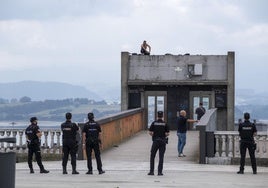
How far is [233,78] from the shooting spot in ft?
121

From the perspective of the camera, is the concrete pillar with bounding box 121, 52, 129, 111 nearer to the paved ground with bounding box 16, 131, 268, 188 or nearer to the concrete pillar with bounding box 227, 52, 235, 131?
the concrete pillar with bounding box 227, 52, 235, 131

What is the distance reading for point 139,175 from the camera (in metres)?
17.0

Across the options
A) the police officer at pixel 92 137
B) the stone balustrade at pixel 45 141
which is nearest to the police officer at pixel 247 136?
the police officer at pixel 92 137

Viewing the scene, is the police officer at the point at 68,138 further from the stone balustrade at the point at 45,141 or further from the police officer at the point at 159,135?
the stone balustrade at the point at 45,141

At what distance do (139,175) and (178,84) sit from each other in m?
20.1

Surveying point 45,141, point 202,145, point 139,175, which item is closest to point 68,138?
point 139,175

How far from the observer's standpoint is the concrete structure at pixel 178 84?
3688 centimetres

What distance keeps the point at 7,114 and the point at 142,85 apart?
162829 millimetres

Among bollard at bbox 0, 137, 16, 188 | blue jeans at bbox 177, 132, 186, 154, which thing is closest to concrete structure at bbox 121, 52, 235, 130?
blue jeans at bbox 177, 132, 186, 154

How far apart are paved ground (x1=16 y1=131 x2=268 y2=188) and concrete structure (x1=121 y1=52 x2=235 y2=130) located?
1362 centimetres

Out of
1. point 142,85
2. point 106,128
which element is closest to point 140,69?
point 142,85

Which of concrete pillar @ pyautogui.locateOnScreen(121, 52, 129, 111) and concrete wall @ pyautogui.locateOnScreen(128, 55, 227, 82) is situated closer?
concrete wall @ pyautogui.locateOnScreen(128, 55, 227, 82)

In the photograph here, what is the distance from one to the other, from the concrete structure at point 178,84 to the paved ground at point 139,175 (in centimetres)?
1362

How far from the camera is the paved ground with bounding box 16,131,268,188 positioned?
14805 millimetres
